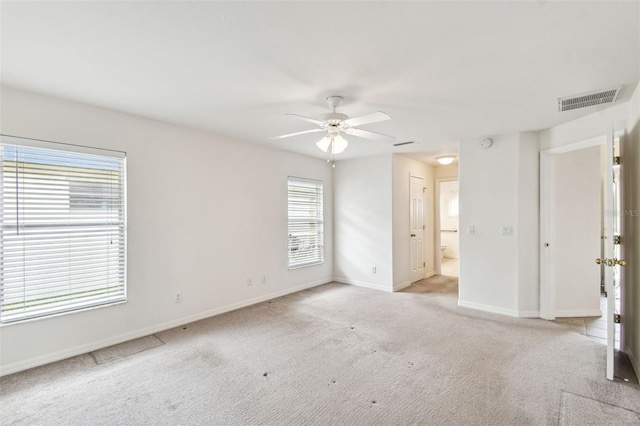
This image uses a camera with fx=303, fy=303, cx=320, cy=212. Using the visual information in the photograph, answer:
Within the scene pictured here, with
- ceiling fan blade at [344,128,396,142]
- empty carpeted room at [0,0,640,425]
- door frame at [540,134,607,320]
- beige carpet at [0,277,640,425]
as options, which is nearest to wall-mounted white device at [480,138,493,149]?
empty carpeted room at [0,0,640,425]

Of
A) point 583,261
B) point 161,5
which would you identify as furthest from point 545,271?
point 161,5

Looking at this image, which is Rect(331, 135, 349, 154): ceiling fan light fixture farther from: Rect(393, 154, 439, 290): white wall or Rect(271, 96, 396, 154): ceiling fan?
Rect(393, 154, 439, 290): white wall

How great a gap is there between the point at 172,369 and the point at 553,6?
372cm

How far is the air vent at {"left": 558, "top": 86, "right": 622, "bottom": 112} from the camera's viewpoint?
2.67 m

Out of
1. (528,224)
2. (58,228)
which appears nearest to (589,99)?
(528,224)

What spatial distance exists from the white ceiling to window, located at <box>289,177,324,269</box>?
93.2 inches

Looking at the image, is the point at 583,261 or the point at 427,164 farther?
the point at 427,164

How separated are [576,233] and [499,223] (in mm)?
920

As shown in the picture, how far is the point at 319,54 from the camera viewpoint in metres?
2.07

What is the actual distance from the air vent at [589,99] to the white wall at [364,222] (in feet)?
8.85

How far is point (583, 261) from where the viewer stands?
4.02 m

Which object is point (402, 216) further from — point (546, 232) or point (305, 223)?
point (546, 232)

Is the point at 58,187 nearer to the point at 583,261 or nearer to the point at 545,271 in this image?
the point at 545,271

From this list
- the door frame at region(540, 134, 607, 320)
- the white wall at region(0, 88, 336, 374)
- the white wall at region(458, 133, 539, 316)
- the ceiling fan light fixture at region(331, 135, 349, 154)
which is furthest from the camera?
the white wall at region(458, 133, 539, 316)
